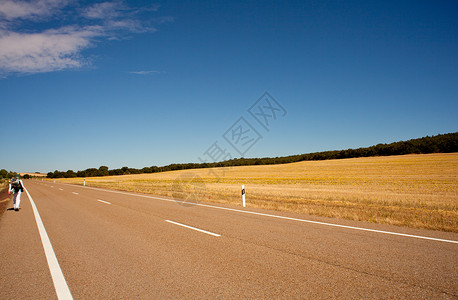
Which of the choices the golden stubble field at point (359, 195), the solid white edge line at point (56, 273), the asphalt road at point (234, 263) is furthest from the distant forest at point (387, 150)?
the solid white edge line at point (56, 273)

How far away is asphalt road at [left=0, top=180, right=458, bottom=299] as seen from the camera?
3.82m

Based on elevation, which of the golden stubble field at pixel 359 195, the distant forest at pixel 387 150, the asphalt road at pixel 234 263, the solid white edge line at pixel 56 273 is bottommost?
the golden stubble field at pixel 359 195

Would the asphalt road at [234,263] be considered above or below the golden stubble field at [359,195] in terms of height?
above

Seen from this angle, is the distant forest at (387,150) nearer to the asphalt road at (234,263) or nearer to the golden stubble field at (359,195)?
the golden stubble field at (359,195)

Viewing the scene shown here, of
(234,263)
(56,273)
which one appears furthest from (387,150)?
(56,273)

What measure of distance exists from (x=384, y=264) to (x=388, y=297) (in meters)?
1.38

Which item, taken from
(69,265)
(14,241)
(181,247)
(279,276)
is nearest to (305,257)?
(279,276)

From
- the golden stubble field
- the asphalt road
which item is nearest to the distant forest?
the golden stubble field

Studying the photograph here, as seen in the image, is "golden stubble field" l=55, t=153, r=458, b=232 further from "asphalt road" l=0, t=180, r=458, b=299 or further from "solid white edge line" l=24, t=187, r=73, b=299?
"solid white edge line" l=24, t=187, r=73, b=299

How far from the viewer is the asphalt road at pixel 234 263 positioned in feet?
12.5

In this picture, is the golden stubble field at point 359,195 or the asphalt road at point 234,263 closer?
the asphalt road at point 234,263

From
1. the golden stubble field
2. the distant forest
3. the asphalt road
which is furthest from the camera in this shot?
the distant forest

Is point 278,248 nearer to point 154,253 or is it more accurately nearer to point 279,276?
point 279,276

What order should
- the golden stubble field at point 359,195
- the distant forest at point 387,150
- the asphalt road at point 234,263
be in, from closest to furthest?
the asphalt road at point 234,263, the golden stubble field at point 359,195, the distant forest at point 387,150
